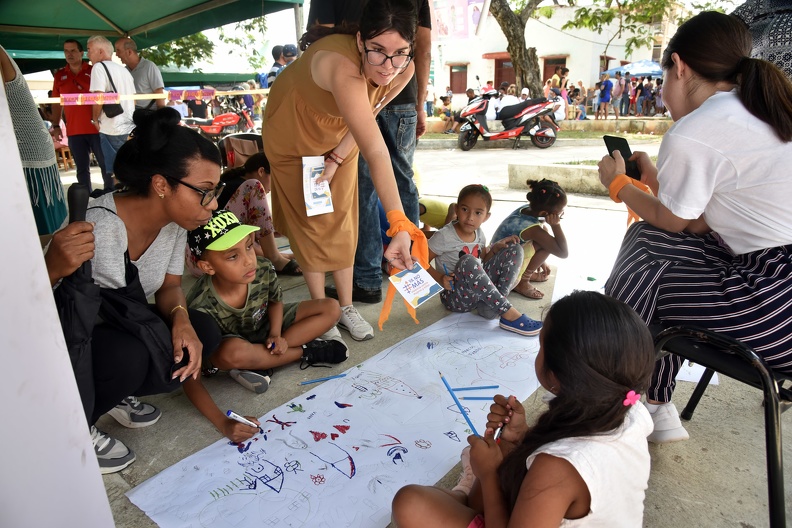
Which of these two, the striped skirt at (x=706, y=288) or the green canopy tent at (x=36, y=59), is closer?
the striped skirt at (x=706, y=288)

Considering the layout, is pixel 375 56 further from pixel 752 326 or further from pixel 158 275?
pixel 752 326

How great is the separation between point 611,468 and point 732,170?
2.74 feet

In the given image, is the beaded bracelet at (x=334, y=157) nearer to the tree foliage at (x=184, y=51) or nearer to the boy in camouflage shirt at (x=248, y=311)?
the boy in camouflage shirt at (x=248, y=311)

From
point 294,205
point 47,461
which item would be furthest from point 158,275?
point 47,461

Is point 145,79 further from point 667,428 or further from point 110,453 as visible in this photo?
point 667,428

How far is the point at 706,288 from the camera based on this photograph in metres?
1.38

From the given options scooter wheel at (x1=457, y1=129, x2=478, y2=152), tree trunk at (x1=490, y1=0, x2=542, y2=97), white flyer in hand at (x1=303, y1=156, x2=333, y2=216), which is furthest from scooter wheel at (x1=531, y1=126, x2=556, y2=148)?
white flyer in hand at (x1=303, y1=156, x2=333, y2=216)

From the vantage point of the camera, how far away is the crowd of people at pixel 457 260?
1.03m

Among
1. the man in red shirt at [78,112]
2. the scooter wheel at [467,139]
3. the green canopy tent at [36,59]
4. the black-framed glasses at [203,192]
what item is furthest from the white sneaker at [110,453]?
the scooter wheel at [467,139]

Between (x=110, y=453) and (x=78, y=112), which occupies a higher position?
(x=78, y=112)

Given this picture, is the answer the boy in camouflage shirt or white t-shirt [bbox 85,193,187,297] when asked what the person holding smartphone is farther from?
white t-shirt [bbox 85,193,187,297]

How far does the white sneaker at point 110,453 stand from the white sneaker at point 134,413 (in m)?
0.12

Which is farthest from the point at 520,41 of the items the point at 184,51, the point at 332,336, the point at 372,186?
the point at 332,336

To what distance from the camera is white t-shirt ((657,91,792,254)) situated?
132cm
